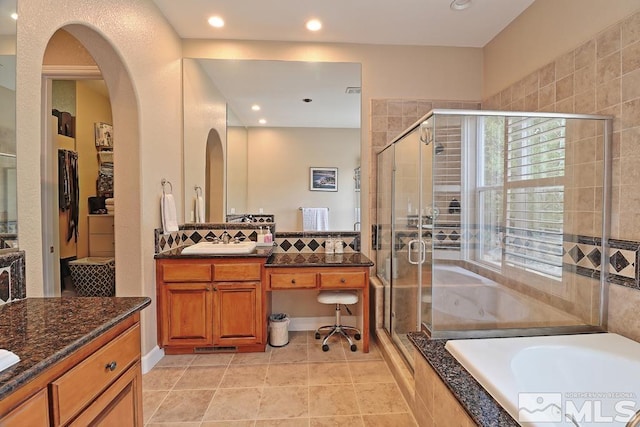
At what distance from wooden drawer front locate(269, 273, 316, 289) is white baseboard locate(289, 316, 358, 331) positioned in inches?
28.2

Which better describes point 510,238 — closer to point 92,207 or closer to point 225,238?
point 225,238

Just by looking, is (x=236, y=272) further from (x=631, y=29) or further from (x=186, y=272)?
(x=631, y=29)

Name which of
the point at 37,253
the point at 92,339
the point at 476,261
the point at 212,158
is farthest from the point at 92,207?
the point at 476,261

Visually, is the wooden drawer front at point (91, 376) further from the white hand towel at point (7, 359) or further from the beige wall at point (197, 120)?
the beige wall at point (197, 120)

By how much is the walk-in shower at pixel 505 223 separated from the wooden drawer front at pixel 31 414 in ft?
5.80

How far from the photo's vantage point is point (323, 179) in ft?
10.9

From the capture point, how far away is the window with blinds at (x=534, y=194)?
2.12 meters

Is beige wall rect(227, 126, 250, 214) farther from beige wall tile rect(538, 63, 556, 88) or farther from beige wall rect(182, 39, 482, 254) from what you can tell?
beige wall tile rect(538, 63, 556, 88)

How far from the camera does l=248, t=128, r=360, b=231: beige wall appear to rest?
3326 mm

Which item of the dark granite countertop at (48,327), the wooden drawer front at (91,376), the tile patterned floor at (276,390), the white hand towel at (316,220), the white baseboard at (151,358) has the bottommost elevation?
the tile patterned floor at (276,390)

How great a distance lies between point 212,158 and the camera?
333cm

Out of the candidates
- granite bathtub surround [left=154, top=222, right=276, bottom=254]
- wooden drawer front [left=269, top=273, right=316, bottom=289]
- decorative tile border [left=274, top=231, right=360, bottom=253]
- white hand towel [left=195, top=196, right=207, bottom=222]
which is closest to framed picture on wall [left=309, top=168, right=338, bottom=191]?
decorative tile border [left=274, top=231, right=360, bottom=253]

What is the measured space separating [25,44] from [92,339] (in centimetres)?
125

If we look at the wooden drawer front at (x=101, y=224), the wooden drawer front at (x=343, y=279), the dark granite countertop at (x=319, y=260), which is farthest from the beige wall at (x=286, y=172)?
the wooden drawer front at (x=101, y=224)
